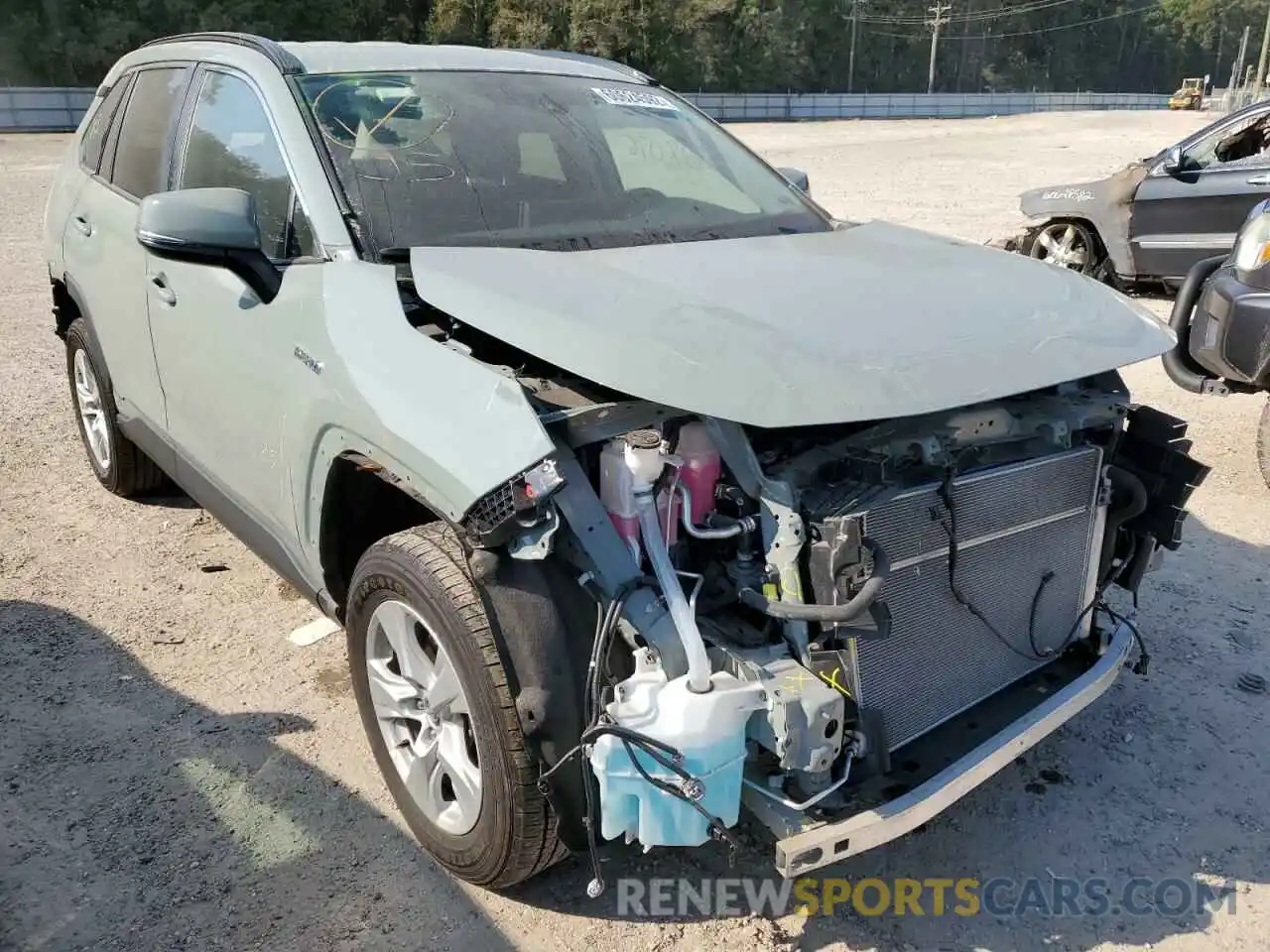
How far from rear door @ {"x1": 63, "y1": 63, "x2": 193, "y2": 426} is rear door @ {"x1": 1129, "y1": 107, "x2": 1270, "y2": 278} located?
25.5 ft

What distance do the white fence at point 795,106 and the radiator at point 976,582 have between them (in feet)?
105

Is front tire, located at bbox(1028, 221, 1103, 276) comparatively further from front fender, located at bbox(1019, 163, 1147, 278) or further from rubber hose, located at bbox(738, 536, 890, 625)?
rubber hose, located at bbox(738, 536, 890, 625)

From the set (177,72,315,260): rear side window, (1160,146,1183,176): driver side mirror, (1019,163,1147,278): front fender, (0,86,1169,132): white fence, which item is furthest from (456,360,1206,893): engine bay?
(0,86,1169,132): white fence

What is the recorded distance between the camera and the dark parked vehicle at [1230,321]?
4766mm

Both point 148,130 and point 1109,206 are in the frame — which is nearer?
point 148,130

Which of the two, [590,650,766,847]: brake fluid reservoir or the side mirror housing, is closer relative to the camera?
[590,650,766,847]: brake fluid reservoir

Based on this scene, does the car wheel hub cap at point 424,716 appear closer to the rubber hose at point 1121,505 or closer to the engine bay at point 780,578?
the engine bay at point 780,578

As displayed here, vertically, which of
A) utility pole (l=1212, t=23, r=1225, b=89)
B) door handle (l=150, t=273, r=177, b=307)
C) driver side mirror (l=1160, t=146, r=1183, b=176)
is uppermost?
door handle (l=150, t=273, r=177, b=307)

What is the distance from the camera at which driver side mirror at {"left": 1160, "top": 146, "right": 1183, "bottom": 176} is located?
8.80m

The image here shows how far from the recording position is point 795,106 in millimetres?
47094

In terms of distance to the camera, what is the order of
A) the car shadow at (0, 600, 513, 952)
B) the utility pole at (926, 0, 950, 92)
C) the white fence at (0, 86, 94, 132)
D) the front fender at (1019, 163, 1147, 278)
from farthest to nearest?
the utility pole at (926, 0, 950, 92) → the white fence at (0, 86, 94, 132) → the front fender at (1019, 163, 1147, 278) → the car shadow at (0, 600, 513, 952)

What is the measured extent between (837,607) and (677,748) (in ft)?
1.47

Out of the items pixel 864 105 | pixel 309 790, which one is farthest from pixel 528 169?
pixel 864 105

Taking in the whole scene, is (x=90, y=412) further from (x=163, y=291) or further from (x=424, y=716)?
(x=424, y=716)
